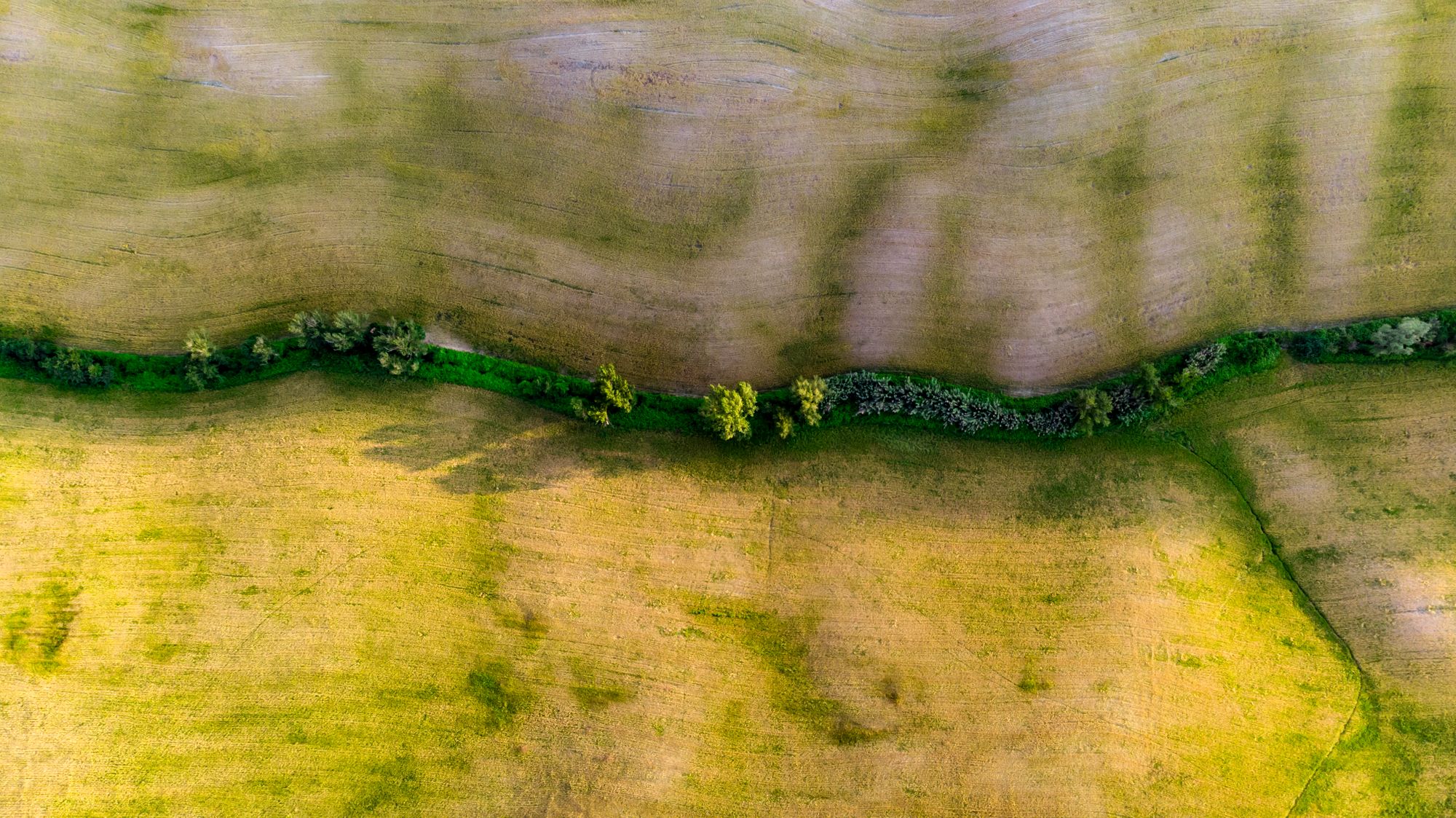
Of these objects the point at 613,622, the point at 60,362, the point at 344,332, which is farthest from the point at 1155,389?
the point at 60,362

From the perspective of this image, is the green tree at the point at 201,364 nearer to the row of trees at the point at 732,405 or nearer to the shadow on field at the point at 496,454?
the shadow on field at the point at 496,454

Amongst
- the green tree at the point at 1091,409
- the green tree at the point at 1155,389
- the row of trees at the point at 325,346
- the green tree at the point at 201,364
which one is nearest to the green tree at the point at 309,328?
the row of trees at the point at 325,346

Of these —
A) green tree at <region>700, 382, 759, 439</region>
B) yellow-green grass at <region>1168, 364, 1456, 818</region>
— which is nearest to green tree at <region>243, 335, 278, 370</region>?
green tree at <region>700, 382, 759, 439</region>

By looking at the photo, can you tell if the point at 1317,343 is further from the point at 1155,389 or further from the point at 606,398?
the point at 606,398

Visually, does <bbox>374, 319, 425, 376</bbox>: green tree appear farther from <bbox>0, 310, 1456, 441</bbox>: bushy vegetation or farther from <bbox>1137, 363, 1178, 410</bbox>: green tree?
<bbox>1137, 363, 1178, 410</bbox>: green tree

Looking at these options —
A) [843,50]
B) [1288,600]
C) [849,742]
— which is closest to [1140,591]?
[1288,600]

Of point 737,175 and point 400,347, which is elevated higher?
point 737,175
